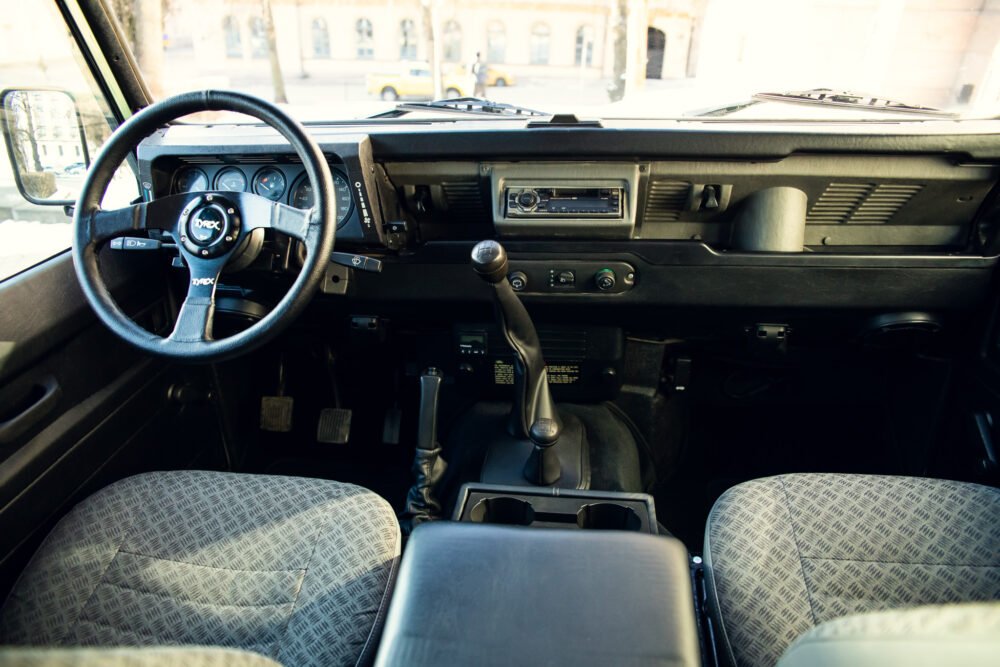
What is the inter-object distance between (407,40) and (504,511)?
2.70m

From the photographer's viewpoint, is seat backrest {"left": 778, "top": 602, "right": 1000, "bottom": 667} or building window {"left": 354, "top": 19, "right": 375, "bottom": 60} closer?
seat backrest {"left": 778, "top": 602, "right": 1000, "bottom": 667}

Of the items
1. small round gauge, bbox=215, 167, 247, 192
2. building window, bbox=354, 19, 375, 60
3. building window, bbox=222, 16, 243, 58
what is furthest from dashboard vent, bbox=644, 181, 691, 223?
building window, bbox=222, 16, 243, 58

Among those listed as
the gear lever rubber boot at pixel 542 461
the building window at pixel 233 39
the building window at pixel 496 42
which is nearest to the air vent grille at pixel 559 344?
the gear lever rubber boot at pixel 542 461

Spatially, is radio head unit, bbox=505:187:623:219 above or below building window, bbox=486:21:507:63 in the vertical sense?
below

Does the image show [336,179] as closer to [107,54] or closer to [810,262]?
[107,54]

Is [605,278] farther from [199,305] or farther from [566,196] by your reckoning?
[199,305]

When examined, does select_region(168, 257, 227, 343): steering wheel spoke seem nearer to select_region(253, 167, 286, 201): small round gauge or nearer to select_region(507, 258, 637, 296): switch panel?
select_region(253, 167, 286, 201): small round gauge

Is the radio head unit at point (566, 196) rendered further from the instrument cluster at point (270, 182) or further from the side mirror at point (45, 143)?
the side mirror at point (45, 143)

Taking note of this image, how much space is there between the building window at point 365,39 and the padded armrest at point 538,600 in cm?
320

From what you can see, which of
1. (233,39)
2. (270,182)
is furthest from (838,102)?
(233,39)

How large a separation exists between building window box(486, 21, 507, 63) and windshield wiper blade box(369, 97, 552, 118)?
7.28 ft

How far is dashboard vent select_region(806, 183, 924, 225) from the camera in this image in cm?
161

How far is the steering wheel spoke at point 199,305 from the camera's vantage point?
1.32 metres

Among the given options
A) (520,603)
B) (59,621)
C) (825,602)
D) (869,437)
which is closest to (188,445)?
(59,621)
